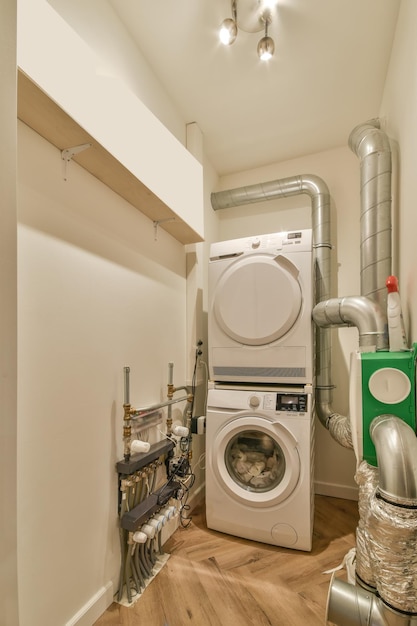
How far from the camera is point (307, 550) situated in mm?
1738

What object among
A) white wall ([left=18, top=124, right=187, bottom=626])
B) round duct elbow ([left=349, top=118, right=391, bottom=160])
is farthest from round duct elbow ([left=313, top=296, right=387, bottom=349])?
white wall ([left=18, top=124, right=187, bottom=626])

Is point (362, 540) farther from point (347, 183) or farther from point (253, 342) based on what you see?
point (347, 183)

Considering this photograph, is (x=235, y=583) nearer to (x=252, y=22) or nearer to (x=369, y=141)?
(x=369, y=141)

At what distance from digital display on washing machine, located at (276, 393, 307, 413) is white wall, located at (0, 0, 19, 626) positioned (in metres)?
1.56

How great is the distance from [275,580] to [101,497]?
1028mm

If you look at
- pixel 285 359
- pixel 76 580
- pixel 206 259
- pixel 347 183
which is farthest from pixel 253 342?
pixel 347 183

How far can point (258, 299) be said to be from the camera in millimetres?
1966

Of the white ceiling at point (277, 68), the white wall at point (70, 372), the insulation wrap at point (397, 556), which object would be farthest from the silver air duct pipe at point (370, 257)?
the white wall at point (70, 372)

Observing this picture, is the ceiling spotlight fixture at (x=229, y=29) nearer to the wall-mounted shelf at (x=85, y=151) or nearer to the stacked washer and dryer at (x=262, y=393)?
the wall-mounted shelf at (x=85, y=151)

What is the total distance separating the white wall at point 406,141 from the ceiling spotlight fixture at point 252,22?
2.13ft

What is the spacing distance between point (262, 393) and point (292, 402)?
0.19 m

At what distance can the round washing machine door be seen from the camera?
1746 millimetres

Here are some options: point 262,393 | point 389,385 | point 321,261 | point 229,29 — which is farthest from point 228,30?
point 262,393

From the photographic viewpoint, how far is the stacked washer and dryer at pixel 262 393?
1.75 m
